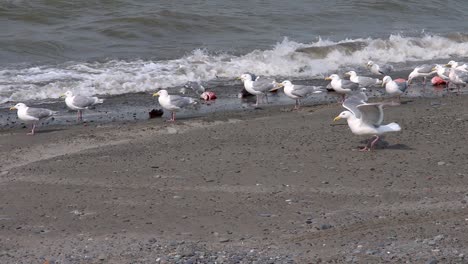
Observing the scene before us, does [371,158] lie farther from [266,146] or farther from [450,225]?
[450,225]

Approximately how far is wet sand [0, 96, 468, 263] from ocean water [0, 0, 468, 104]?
4043 millimetres

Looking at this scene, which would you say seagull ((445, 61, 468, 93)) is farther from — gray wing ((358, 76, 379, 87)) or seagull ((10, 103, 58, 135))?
seagull ((10, 103, 58, 135))

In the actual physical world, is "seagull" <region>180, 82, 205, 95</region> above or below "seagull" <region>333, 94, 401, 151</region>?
below

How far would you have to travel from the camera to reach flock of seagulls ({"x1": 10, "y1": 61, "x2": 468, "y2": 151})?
33.8ft

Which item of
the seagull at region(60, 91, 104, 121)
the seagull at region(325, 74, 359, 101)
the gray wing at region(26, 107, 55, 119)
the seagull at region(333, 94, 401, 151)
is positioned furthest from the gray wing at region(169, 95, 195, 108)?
the seagull at region(333, 94, 401, 151)

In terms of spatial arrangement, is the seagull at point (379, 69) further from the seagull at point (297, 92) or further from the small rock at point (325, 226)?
the small rock at point (325, 226)

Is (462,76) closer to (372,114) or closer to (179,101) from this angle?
(179,101)

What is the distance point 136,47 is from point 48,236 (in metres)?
12.2

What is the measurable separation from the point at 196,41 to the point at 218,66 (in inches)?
112

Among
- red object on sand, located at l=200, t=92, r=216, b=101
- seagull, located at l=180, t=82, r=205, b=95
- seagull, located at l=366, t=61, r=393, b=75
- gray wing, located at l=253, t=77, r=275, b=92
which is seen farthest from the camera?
seagull, located at l=366, t=61, r=393, b=75

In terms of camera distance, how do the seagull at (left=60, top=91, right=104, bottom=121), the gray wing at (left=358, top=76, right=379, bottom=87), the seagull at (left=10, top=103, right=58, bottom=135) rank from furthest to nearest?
the gray wing at (left=358, top=76, right=379, bottom=87) → the seagull at (left=60, top=91, right=104, bottom=121) → the seagull at (left=10, top=103, right=58, bottom=135)

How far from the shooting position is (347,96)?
14.3m

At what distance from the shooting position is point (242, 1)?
25.2 m

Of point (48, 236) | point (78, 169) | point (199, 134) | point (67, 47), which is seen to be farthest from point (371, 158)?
point (67, 47)
